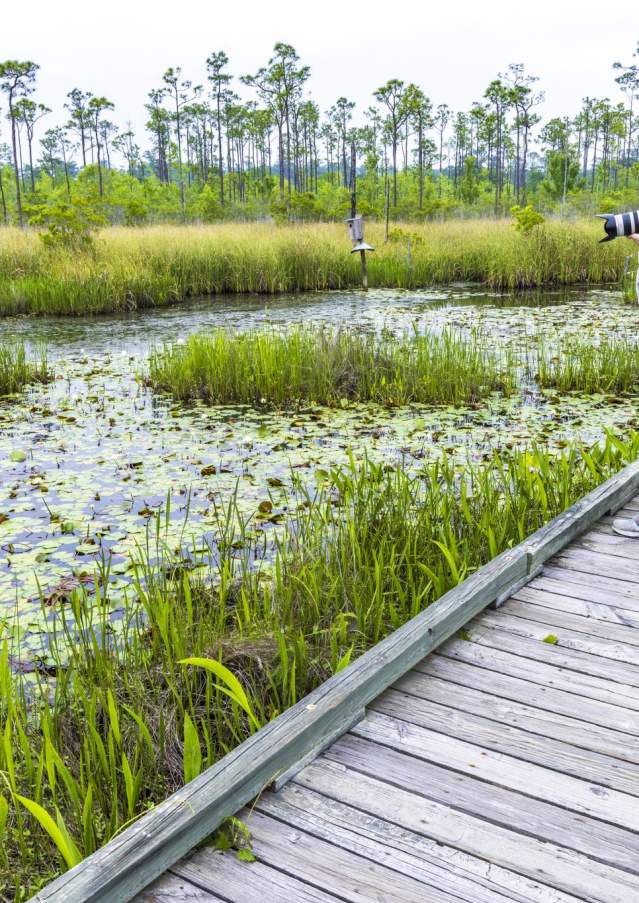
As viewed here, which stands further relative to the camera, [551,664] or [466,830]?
[551,664]

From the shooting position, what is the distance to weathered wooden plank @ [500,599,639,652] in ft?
7.96

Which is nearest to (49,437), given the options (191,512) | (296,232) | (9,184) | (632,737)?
(191,512)

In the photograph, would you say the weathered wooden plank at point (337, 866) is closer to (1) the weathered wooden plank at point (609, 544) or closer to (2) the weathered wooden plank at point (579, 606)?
(2) the weathered wooden plank at point (579, 606)

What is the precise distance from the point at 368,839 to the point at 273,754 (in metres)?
0.28

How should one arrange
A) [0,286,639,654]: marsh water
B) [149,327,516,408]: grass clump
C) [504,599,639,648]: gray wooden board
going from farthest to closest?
[149,327,516,408]: grass clump, [0,286,639,654]: marsh water, [504,599,639,648]: gray wooden board

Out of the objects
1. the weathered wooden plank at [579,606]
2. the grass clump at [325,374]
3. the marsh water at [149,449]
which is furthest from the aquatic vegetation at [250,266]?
the weathered wooden plank at [579,606]

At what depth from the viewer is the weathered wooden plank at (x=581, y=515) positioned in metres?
3.02

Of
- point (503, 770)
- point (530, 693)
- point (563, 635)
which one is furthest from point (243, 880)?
point (563, 635)

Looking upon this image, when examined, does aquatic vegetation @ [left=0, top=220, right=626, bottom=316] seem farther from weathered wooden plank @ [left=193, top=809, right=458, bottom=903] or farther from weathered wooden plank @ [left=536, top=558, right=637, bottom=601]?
weathered wooden plank @ [left=193, top=809, right=458, bottom=903]

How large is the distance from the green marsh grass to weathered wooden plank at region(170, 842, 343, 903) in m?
0.25

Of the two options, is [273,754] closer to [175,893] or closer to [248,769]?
[248,769]

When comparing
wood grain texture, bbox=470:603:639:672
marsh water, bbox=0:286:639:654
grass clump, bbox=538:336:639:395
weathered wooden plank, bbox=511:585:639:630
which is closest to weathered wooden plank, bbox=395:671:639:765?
wood grain texture, bbox=470:603:639:672

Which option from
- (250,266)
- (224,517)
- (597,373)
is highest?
(250,266)

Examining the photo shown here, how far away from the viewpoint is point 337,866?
4.99 ft
